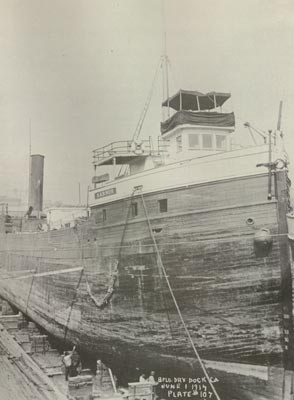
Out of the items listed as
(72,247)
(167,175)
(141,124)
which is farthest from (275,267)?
(72,247)

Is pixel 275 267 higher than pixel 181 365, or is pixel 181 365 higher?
pixel 275 267

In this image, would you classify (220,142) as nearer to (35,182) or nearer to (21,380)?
(21,380)

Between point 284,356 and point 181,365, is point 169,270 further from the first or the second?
point 284,356

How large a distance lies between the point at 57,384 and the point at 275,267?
690 centimetres

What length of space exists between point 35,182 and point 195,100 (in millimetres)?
14692

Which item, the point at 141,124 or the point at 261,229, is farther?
the point at 141,124

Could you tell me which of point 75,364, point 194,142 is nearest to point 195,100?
point 194,142

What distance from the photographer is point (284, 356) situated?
8.37 meters

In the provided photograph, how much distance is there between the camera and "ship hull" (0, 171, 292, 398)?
27.9ft

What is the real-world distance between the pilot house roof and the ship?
1.6 inches

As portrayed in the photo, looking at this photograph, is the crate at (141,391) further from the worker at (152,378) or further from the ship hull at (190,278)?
the ship hull at (190,278)

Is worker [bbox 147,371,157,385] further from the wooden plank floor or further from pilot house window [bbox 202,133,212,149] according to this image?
pilot house window [bbox 202,133,212,149]

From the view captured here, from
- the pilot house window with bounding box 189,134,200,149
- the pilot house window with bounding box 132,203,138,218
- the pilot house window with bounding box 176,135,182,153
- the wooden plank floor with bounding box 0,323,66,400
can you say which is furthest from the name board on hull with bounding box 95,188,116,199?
the wooden plank floor with bounding box 0,323,66,400

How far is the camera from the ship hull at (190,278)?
8516mm
